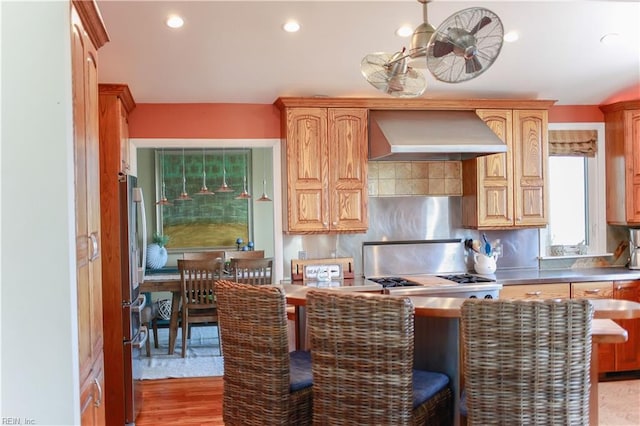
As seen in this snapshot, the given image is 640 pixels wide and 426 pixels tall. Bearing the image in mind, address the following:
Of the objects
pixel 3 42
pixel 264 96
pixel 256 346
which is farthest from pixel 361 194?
pixel 3 42

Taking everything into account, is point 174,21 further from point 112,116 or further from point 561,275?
point 561,275

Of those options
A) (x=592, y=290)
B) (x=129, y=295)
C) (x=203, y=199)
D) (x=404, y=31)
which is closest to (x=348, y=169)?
(x=404, y=31)

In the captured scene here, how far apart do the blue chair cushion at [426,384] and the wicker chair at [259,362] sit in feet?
1.51

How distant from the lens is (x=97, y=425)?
2176 mm

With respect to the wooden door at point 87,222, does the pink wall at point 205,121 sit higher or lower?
higher

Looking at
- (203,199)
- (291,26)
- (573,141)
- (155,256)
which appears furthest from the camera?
(203,199)

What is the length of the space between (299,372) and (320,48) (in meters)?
2.57

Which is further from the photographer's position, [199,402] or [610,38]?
[199,402]

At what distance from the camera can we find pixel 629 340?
4.93 metres

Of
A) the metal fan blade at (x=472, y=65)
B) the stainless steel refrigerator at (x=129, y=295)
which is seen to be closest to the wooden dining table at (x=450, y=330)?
the metal fan blade at (x=472, y=65)

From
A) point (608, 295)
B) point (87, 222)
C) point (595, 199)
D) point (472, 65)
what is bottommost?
point (608, 295)

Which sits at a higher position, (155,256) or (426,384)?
(155,256)

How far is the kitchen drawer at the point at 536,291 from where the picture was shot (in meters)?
4.75

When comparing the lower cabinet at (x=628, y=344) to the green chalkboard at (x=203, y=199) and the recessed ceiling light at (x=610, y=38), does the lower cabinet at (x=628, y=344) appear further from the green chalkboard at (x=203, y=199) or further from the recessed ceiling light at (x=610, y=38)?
the green chalkboard at (x=203, y=199)
